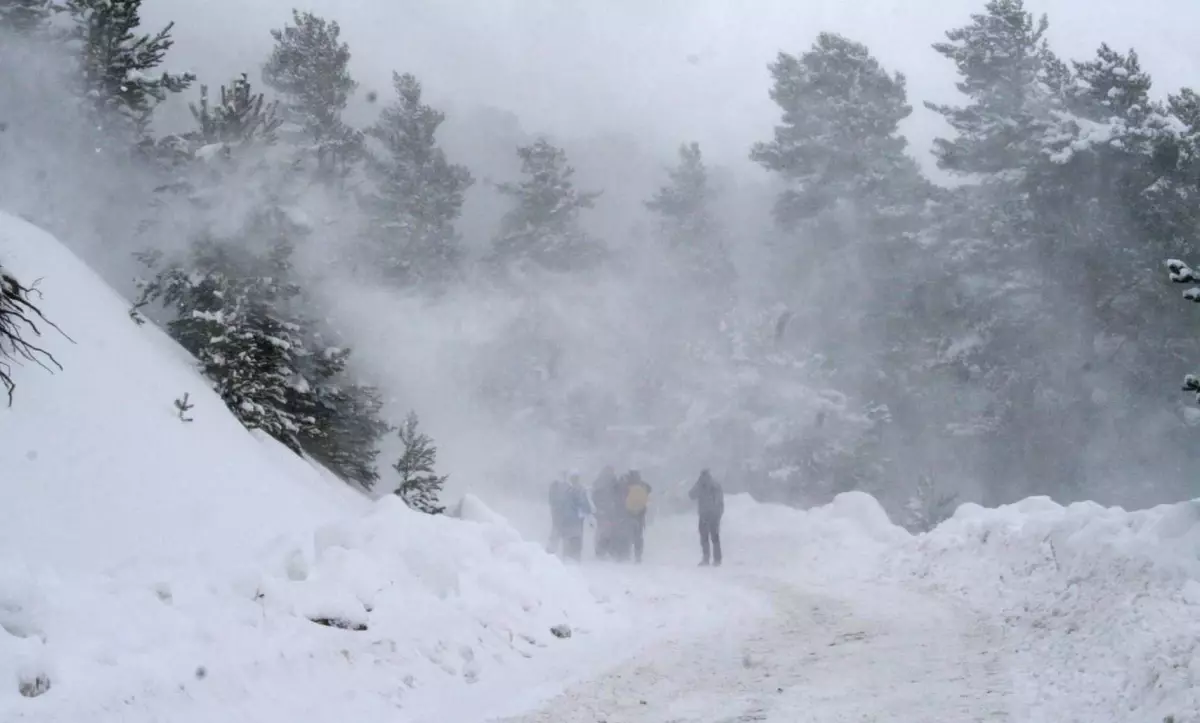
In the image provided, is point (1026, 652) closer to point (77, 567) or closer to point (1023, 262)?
point (77, 567)

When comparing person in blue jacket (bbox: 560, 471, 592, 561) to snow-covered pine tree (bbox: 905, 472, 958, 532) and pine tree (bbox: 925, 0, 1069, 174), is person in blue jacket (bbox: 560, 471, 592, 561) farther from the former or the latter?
pine tree (bbox: 925, 0, 1069, 174)

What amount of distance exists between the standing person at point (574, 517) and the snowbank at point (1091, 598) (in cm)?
762

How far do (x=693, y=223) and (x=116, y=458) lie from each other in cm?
3587

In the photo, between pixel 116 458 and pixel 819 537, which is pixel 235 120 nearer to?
pixel 116 458

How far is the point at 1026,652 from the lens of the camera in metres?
7.84

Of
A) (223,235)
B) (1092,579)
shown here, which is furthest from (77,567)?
(223,235)

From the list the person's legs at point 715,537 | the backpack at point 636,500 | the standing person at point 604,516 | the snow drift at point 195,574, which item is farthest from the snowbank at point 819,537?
the snow drift at point 195,574

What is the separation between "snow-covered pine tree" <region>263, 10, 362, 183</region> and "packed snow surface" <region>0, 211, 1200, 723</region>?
24672 millimetres

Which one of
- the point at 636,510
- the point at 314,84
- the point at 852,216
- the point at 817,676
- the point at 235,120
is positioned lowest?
the point at 817,676

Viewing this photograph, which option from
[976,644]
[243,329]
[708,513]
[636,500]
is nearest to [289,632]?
[976,644]

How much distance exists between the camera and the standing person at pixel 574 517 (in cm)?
1920

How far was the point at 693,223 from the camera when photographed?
43.4 m

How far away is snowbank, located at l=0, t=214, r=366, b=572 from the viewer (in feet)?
26.8

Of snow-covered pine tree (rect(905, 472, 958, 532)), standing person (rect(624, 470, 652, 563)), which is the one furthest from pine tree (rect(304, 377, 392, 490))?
snow-covered pine tree (rect(905, 472, 958, 532))
